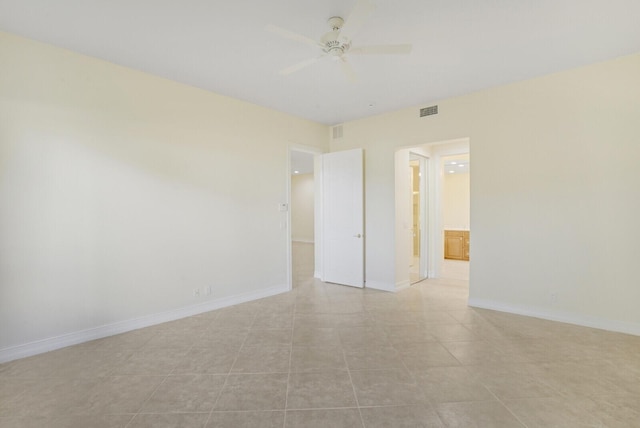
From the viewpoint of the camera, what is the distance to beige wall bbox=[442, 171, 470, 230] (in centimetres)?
894

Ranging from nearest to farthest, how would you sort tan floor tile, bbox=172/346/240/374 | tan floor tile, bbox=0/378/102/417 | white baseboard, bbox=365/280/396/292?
tan floor tile, bbox=0/378/102/417
tan floor tile, bbox=172/346/240/374
white baseboard, bbox=365/280/396/292

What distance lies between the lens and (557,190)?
360 centimetres

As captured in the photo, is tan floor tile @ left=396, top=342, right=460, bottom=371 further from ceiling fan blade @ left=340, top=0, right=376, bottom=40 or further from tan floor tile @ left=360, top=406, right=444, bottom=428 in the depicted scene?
ceiling fan blade @ left=340, top=0, right=376, bottom=40

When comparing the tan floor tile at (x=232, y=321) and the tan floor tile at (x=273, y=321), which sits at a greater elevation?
the tan floor tile at (x=232, y=321)

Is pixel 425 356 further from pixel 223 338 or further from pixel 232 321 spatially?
pixel 232 321

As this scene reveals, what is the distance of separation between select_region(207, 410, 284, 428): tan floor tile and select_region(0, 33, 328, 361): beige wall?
2.03 m

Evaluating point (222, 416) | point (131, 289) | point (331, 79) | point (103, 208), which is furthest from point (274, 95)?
point (222, 416)

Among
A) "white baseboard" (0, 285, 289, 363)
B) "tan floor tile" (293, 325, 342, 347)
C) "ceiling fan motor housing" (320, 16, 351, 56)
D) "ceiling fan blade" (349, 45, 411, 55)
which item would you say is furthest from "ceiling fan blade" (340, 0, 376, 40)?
"white baseboard" (0, 285, 289, 363)

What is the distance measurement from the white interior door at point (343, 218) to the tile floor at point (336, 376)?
5.35ft

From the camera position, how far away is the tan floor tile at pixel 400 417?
6.22ft

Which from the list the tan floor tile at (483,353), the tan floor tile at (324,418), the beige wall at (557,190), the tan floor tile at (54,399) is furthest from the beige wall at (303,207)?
the tan floor tile at (324,418)

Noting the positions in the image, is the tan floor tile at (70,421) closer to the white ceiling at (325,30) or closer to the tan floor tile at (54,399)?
the tan floor tile at (54,399)

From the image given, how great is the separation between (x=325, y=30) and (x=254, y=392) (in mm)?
3004

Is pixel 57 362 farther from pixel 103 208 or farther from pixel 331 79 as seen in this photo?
pixel 331 79
